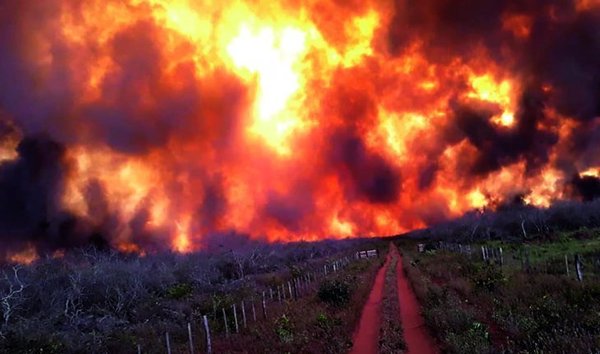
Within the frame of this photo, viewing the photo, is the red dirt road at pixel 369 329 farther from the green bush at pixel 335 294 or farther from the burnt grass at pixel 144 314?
the green bush at pixel 335 294

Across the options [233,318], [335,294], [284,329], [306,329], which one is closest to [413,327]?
[306,329]

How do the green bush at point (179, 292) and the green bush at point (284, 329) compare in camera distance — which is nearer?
the green bush at point (284, 329)

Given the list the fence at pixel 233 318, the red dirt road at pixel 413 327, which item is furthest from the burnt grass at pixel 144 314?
the red dirt road at pixel 413 327

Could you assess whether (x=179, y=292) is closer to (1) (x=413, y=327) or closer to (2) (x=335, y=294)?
(2) (x=335, y=294)

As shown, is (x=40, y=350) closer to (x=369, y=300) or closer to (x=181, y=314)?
(x=181, y=314)

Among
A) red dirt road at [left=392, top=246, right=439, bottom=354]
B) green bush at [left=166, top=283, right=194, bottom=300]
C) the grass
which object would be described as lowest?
red dirt road at [left=392, top=246, right=439, bottom=354]

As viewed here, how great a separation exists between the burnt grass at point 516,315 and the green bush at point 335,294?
15.8ft

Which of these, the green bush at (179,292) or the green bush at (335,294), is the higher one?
the green bush at (179,292)

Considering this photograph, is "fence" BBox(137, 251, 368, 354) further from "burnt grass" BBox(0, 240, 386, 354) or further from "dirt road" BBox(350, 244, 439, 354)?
"dirt road" BBox(350, 244, 439, 354)

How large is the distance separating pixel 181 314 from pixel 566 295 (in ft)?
69.7

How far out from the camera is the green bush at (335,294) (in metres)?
25.9

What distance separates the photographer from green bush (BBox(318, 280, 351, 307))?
1019 inches

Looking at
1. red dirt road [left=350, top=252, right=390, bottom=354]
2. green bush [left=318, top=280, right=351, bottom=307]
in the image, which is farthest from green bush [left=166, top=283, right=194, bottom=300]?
red dirt road [left=350, top=252, right=390, bottom=354]

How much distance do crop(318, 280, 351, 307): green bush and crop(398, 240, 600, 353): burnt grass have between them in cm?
481
